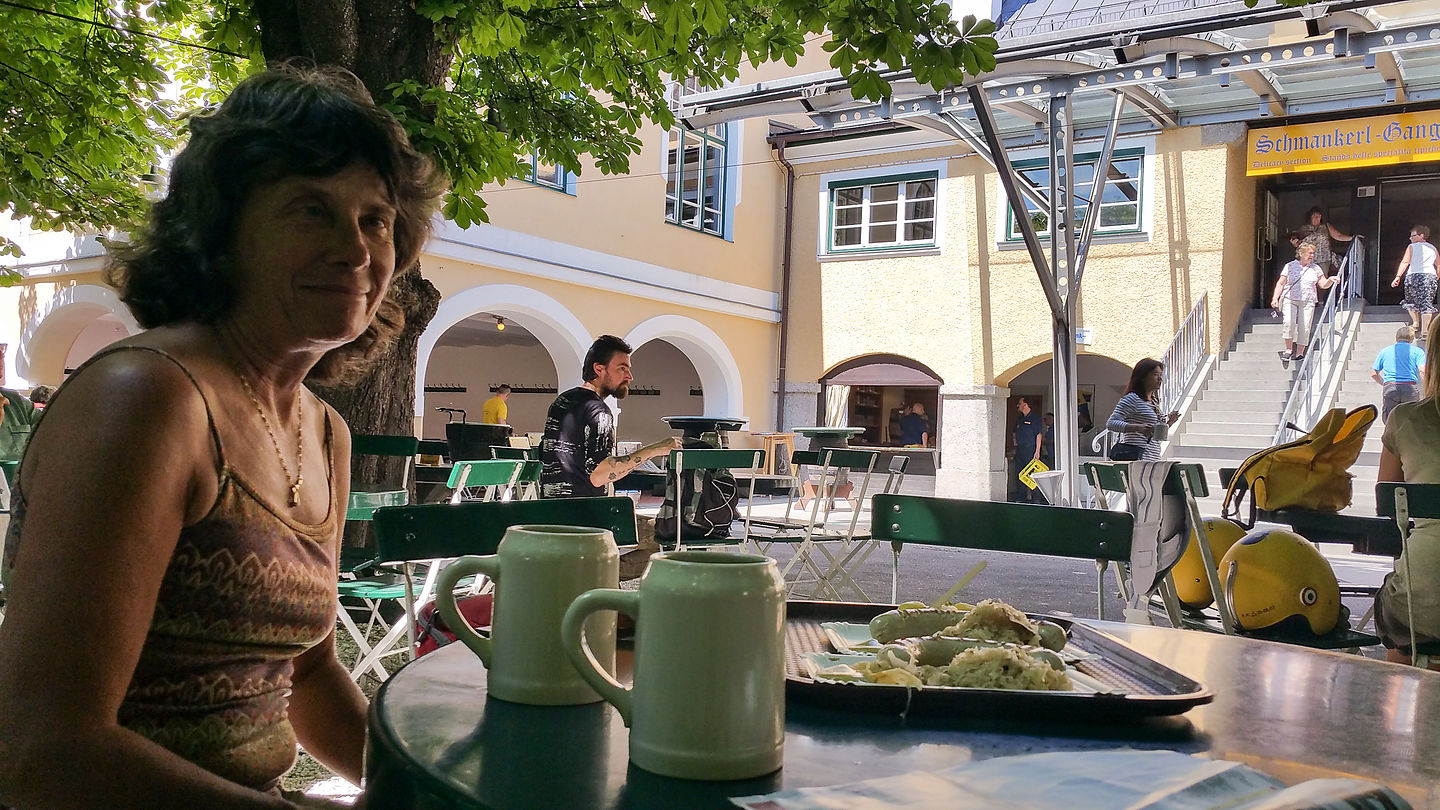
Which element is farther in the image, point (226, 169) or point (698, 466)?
point (698, 466)

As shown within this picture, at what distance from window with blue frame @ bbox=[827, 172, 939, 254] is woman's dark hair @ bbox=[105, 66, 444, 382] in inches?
660

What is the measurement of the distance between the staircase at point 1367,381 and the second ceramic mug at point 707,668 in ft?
40.7

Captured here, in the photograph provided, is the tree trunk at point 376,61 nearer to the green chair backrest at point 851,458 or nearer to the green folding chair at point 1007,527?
the green folding chair at point 1007,527

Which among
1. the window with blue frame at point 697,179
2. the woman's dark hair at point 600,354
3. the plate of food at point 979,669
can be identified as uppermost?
the window with blue frame at point 697,179

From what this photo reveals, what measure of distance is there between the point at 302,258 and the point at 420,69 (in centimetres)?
368

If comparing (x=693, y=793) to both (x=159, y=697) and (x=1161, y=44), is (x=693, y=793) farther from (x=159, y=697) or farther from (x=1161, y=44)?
(x=1161, y=44)

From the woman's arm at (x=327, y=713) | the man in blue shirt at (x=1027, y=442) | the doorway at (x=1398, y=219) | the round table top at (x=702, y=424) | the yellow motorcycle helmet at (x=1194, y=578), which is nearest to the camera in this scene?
the woman's arm at (x=327, y=713)

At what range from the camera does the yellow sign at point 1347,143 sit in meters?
14.5

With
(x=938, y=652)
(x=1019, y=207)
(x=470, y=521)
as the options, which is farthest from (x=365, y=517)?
(x=1019, y=207)

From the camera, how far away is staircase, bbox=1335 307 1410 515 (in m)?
12.1

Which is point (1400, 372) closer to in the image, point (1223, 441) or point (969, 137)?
point (1223, 441)

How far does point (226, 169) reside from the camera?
130 cm

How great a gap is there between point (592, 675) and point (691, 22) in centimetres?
277

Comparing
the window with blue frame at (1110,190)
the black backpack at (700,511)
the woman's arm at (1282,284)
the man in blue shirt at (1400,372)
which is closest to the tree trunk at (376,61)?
the black backpack at (700,511)
